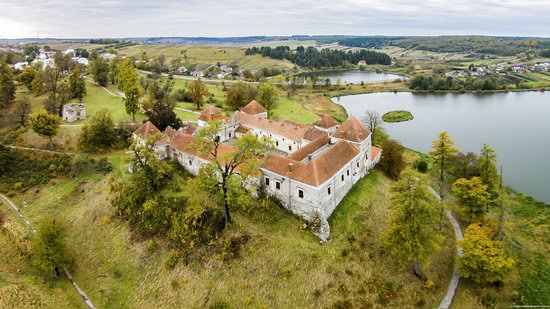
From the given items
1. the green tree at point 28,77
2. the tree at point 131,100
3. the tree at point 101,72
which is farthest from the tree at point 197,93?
the green tree at point 28,77

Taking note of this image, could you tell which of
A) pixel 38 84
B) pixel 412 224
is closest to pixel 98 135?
pixel 38 84

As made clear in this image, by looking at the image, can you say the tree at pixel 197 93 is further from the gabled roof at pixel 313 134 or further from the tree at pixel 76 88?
the gabled roof at pixel 313 134

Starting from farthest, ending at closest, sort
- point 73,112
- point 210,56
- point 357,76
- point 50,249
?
point 210,56 → point 357,76 → point 73,112 → point 50,249

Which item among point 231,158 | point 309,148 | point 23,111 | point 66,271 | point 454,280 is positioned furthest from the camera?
point 23,111

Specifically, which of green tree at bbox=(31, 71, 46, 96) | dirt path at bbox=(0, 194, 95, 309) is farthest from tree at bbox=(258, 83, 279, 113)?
dirt path at bbox=(0, 194, 95, 309)

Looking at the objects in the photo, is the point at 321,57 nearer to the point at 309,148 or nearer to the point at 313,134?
the point at 313,134

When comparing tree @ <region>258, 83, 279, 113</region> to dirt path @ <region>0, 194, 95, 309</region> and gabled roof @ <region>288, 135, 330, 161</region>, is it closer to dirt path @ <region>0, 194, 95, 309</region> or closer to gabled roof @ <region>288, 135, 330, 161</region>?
gabled roof @ <region>288, 135, 330, 161</region>

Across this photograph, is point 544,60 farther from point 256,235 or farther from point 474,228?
point 256,235

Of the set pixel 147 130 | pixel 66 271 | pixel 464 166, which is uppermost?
pixel 147 130

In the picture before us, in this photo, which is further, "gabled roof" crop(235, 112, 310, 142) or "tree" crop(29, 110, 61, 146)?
"tree" crop(29, 110, 61, 146)
